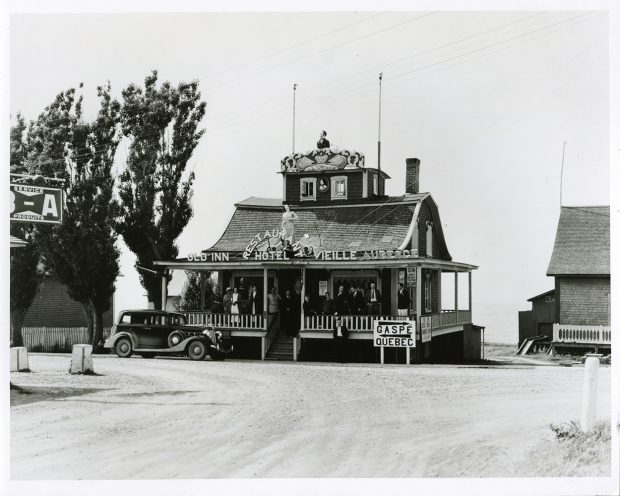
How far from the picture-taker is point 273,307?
915 inches

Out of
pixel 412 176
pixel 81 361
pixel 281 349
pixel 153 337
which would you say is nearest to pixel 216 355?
pixel 153 337

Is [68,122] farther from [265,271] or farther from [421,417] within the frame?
[421,417]

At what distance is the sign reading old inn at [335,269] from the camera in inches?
→ 877

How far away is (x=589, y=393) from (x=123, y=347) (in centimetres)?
1318

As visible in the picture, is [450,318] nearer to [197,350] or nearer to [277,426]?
[197,350]

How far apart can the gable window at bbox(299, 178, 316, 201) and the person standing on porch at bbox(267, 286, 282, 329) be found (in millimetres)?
4259

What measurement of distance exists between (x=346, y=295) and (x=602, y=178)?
34.0 feet

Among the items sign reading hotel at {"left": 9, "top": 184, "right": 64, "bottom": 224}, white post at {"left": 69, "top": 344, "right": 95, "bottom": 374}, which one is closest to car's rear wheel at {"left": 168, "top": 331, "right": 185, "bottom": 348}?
white post at {"left": 69, "top": 344, "right": 95, "bottom": 374}

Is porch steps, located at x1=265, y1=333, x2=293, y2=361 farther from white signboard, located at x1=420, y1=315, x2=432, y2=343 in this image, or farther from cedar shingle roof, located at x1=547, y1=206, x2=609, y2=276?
cedar shingle roof, located at x1=547, y1=206, x2=609, y2=276

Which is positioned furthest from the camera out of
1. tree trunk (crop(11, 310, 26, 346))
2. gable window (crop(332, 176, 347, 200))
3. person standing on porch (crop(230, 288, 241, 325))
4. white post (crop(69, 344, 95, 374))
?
gable window (crop(332, 176, 347, 200))

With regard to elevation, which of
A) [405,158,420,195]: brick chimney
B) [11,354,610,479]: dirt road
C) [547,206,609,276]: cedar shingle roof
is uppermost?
[405,158,420,195]: brick chimney

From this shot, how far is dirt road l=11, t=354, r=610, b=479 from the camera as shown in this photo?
11812 millimetres

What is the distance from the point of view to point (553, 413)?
13.6 m

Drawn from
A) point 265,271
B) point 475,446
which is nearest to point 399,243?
point 265,271
